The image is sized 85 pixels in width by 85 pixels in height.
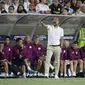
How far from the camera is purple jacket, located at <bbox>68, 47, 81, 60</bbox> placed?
18.0 meters

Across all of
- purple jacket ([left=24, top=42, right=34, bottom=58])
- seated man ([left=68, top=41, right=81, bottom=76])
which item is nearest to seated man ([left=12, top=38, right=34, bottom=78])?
purple jacket ([left=24, top=42, right=34, bottom=58])

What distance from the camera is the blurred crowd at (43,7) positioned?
65.3 ft

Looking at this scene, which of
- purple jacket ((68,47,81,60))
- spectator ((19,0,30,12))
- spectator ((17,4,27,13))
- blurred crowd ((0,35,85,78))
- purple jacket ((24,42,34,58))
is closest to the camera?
blurred crowd ((0,35,85,78))

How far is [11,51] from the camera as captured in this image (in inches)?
692

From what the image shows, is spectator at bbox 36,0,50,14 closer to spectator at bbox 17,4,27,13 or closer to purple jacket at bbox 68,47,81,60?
spectator at bbox 17,4,27,13

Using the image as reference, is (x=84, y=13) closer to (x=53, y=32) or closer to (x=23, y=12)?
(x=23, y=12)

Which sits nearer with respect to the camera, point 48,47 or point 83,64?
point 48,47

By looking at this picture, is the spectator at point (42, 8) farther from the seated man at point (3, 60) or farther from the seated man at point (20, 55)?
the seated man at point (3, 60)

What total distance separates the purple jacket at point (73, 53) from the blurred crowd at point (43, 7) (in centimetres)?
215

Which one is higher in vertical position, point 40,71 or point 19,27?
point 19,27

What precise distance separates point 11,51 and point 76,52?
8.49 feet

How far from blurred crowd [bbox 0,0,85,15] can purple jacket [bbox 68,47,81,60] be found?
2147 millimetres

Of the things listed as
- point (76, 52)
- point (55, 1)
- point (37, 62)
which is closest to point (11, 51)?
point (37, 62)

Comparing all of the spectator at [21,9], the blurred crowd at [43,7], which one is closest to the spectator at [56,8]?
the blurred crowd at [43,7]
